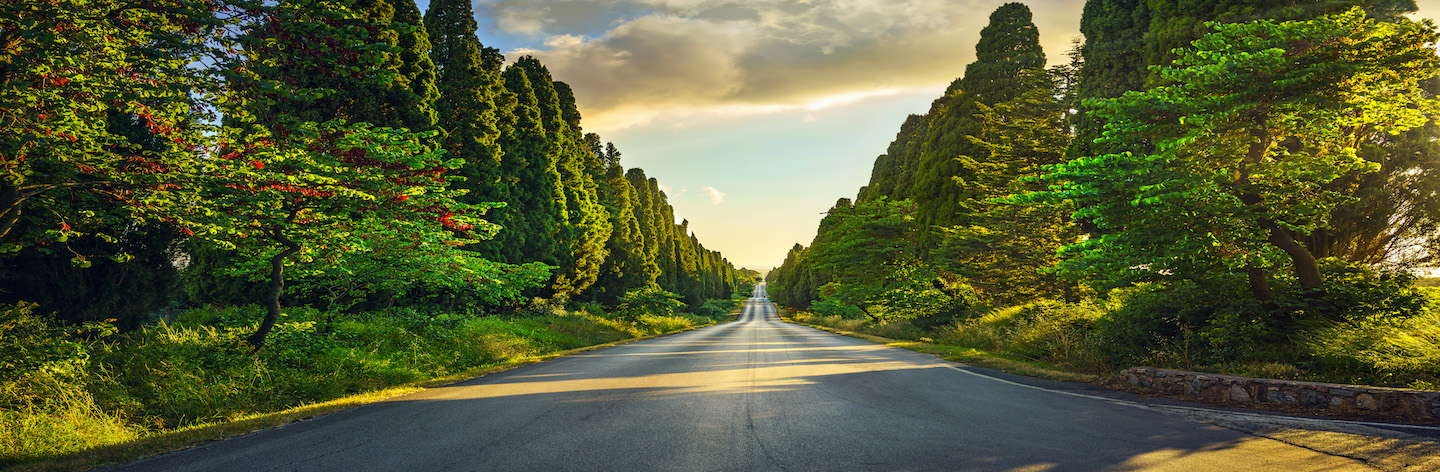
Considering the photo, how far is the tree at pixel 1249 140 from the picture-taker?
26.8 feet

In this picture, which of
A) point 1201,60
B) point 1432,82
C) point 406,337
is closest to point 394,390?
point 406,337

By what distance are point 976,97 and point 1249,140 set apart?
19488 mm

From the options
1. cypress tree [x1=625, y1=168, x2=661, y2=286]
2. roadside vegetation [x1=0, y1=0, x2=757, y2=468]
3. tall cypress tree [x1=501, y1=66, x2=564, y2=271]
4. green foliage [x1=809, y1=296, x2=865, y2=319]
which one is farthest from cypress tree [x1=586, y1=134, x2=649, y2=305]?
roadside vegetation [x1=0, y1=0, x2=757, y2=468]

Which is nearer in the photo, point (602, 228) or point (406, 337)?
point (406, 337)

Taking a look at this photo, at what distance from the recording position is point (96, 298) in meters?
8.61

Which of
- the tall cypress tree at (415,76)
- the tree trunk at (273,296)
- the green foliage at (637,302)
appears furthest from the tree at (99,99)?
the green foliage at (637,302)

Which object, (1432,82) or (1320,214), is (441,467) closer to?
(1320,214)

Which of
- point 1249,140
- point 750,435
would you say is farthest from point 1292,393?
point 750,435

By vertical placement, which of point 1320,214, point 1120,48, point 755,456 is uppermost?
point 1120,48

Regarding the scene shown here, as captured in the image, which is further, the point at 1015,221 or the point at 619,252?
the point at 619,252

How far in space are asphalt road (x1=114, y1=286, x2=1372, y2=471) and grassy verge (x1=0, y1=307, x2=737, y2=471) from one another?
824 millimetres

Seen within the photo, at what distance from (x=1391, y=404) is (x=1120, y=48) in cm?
1336

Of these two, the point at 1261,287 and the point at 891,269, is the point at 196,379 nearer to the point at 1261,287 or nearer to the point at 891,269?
the point at 1261,287

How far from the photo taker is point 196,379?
7.72 m
